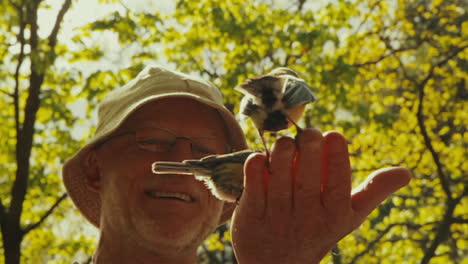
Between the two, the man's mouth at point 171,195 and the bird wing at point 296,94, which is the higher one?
the bird wing at point 296,94

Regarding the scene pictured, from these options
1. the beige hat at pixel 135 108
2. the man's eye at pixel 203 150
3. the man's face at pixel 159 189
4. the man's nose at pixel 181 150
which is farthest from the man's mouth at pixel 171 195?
the beige hat at pixel 135 108

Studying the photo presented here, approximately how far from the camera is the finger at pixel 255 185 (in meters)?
2.16

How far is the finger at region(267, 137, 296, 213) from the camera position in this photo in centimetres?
210

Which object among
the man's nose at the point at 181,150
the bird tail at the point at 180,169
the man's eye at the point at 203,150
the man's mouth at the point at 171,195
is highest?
the bird tail at the point at 180,169

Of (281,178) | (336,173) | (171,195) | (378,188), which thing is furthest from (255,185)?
(171,195)

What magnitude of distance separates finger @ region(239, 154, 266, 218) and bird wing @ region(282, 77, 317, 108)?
211 mm

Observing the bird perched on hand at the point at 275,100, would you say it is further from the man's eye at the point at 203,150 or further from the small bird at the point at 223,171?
the man's eye at the point at 203,150

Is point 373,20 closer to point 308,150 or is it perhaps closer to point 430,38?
point 430,38

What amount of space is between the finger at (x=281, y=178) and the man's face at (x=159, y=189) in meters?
1.60

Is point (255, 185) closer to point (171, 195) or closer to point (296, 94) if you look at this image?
point (296, 94)

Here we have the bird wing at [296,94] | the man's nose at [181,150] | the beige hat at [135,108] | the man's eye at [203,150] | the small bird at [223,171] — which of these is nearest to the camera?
the bird wing at [296,94]

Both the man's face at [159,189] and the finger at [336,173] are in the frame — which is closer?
the finger at [336,173]

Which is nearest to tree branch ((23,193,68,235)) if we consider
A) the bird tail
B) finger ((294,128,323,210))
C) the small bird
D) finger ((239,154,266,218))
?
the bird tail

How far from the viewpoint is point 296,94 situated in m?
2.10
